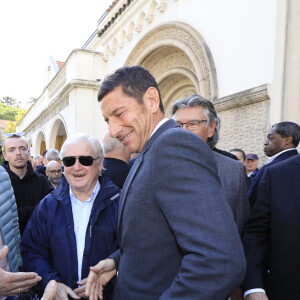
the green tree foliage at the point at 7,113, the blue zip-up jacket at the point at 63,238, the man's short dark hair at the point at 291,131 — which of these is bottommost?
the blue zip-up jacket at the point at 63,238

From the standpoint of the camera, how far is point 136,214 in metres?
1.19

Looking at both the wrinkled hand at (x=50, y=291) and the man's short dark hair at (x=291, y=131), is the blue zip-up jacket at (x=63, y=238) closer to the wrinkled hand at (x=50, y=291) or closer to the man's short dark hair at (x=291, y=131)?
the wrinkled hand at (x=50, y=291)

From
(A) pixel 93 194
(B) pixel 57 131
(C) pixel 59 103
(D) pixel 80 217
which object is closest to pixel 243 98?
(A) pixel 93 194

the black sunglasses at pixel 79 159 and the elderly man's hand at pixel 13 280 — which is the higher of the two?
the black sunglasses at pixel 79 159

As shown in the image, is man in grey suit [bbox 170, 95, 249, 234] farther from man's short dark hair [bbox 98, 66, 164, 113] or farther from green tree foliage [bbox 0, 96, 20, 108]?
green tree foliage [bbox 0, 96, 20, 108]

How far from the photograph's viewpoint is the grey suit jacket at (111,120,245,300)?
993 mm

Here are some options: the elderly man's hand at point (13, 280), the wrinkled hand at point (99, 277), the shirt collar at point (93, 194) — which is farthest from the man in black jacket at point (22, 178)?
the wrinkled hand at point (99, 277)

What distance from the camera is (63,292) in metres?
1.91

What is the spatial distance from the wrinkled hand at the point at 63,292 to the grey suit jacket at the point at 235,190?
116cm

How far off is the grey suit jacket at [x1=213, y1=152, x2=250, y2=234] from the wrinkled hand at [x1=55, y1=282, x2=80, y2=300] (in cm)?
116

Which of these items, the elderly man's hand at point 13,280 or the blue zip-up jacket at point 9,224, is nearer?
the elderly man's hand at point 13,280

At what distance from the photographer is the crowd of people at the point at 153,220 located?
1.02 metres

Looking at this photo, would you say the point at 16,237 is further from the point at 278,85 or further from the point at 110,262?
the point at 278,85

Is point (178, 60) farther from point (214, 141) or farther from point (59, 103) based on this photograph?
point (59, 103)
